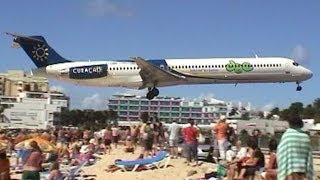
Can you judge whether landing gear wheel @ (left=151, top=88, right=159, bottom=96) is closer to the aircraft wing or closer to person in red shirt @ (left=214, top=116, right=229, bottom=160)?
the aircraft wing

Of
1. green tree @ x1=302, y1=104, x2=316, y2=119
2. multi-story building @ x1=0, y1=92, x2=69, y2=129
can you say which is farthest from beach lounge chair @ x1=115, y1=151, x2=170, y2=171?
multi-story building @ x1=0, y1=92, x2=69, y2=129

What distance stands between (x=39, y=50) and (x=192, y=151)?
30.4 meters

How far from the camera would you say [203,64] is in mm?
41500

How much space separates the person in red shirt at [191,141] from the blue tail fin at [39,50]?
91.6 feet

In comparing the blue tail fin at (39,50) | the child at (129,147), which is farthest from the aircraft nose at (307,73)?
the child at (129,147)

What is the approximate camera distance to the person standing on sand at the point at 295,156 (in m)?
7.51

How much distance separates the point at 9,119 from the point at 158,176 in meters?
128

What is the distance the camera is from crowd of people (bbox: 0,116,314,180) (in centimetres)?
756

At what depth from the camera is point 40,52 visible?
46094 mm

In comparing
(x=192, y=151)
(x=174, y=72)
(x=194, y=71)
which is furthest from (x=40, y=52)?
(x=192, y=151)

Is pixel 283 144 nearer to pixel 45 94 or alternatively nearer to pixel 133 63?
pixel 133 63

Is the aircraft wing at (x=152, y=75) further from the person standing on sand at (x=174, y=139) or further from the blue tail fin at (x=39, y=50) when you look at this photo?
the person standing on sand at (x=174, y=139)

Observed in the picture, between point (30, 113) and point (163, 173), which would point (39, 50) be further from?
point (30, 113)

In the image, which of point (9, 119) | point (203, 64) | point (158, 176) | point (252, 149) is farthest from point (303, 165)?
point (9, 119)
